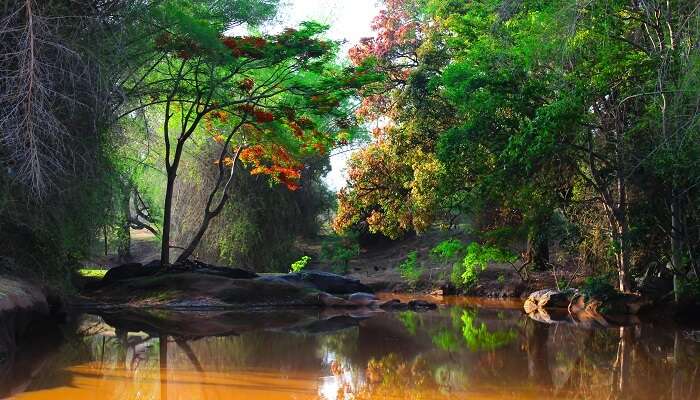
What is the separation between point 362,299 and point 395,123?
6026 millimetres

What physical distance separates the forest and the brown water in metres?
0.06

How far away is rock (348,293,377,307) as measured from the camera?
15812 millimetres

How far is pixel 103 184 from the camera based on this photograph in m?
10.3

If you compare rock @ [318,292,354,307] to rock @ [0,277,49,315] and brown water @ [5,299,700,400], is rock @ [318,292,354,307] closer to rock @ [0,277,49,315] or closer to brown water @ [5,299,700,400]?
brown water @ [5,299,700,400]

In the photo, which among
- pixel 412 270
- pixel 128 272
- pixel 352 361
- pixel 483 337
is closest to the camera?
pixel 352 361

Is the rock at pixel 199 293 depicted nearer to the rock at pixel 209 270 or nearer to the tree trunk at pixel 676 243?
the rock at pixel 209 270

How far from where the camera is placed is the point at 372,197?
20.7m

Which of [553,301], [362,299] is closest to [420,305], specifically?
[362,299]

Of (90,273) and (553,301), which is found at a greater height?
(90,273)

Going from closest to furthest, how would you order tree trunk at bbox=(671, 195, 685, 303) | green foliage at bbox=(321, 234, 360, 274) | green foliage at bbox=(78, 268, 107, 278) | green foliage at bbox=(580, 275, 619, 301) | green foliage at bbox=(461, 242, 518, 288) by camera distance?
tree trunk at bbox=(671, 195, 685, 303) < green foliage at bbox=(580, 275, 619, 301) < green foliage at bbox=(461, 242, 518, 288) < green foliage at bbox=(78, 268, 107, 278) < green foliage at bbox=(321, 234, 360, 274)

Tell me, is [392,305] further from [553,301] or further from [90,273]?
[90,273]

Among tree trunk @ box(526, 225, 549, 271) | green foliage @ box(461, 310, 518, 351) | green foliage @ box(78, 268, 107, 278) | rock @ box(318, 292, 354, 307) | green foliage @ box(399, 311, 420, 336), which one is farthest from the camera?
green foliage @ box(78, 268, 107, 278)

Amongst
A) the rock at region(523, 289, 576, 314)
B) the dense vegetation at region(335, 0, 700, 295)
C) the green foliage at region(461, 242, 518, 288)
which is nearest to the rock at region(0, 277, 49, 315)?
the dense vegetation at region(335, 0, 700, 295)

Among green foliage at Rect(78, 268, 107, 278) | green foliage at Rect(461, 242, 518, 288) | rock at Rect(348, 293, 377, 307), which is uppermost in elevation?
green foliage at Rect(461, 242, 518, 288)
